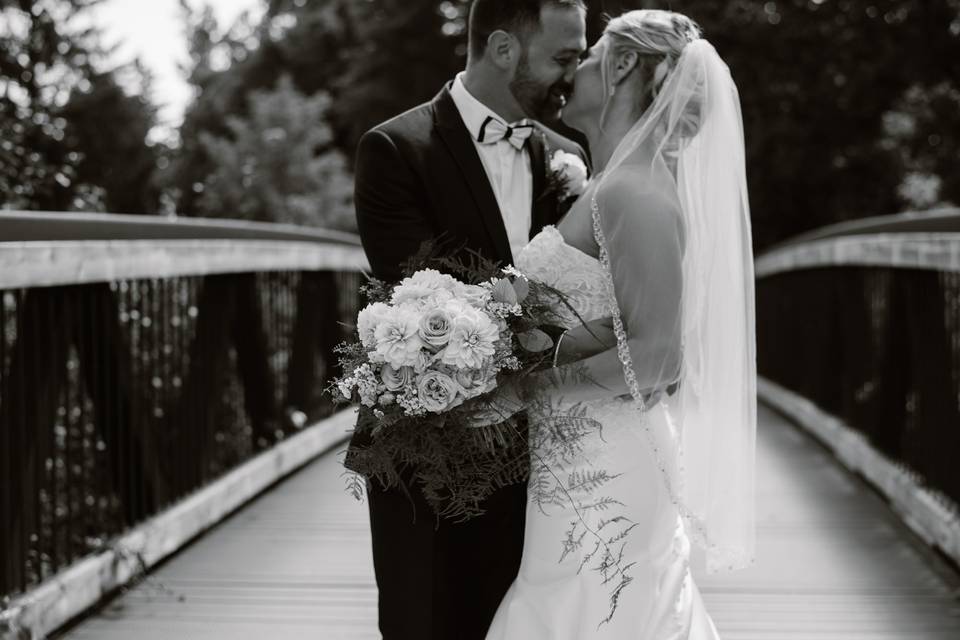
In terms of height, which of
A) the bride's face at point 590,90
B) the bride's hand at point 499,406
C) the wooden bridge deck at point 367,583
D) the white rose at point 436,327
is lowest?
the wooden bridge deck at point 367,583

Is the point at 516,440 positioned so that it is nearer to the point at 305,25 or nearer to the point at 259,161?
the point at 259,161

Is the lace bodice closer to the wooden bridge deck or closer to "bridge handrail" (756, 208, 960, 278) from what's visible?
the wooden bridge deck

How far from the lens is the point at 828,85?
23.1 meters

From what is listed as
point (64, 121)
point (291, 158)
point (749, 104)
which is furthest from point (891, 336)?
point (291, 158)

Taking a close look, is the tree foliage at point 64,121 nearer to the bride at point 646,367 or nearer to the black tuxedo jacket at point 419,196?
the black tuxedo jacket at point 419,196

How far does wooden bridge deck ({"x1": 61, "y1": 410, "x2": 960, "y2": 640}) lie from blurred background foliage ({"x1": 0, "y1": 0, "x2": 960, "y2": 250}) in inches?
214

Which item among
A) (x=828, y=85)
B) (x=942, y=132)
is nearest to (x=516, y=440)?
(x=942, y=132)

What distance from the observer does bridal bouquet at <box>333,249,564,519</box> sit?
2.65 meters

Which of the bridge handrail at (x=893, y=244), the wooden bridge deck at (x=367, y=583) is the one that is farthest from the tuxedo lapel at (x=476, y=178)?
the bridge handrail at (x=893, y=244)

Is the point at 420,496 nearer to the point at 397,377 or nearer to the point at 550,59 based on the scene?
the point at 397,377

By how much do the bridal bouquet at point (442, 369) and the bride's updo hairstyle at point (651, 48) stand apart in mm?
577

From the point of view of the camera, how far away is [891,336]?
6.42m

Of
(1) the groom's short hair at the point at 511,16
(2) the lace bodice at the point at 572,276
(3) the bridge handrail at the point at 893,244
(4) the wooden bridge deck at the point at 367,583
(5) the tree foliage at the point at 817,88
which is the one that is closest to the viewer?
(2) the lace bodice at the point at 572,276

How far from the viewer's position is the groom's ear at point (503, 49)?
3395 mm
